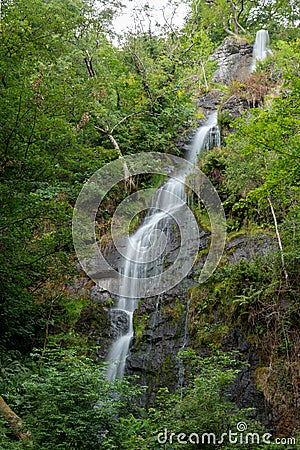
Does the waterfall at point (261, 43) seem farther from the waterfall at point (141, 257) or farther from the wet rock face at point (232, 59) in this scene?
the waterfall at point (141, 257)

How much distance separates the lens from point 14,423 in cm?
500

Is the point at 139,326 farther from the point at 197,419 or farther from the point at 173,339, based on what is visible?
the point at 197,419

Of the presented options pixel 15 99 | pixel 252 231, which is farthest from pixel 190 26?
pixel 15 99

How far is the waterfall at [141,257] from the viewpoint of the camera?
9.58m

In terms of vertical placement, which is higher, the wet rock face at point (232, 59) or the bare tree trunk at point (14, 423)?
the wet rock face at point (232, 59)

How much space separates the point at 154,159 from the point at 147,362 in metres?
7.75

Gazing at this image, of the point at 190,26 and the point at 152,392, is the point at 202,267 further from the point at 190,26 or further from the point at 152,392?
the point at 190,26

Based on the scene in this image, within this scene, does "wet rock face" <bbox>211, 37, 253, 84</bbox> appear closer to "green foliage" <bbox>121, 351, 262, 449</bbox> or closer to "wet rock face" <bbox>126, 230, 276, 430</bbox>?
"wet rock face" <bbox>126, 230, 276, 430</bbox>

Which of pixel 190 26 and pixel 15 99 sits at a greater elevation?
pixel 190 26

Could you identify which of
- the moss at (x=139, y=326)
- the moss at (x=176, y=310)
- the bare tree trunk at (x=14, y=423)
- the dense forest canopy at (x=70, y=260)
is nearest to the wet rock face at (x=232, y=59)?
the dense forest canopy at (x=70, y=260)

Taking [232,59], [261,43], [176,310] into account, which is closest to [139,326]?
[176,310]

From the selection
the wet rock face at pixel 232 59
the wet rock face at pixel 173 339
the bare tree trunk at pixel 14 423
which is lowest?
the bare tree trunk at pixel 14 423

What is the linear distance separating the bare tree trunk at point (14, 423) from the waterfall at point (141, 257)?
3526mm

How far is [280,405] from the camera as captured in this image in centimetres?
667
